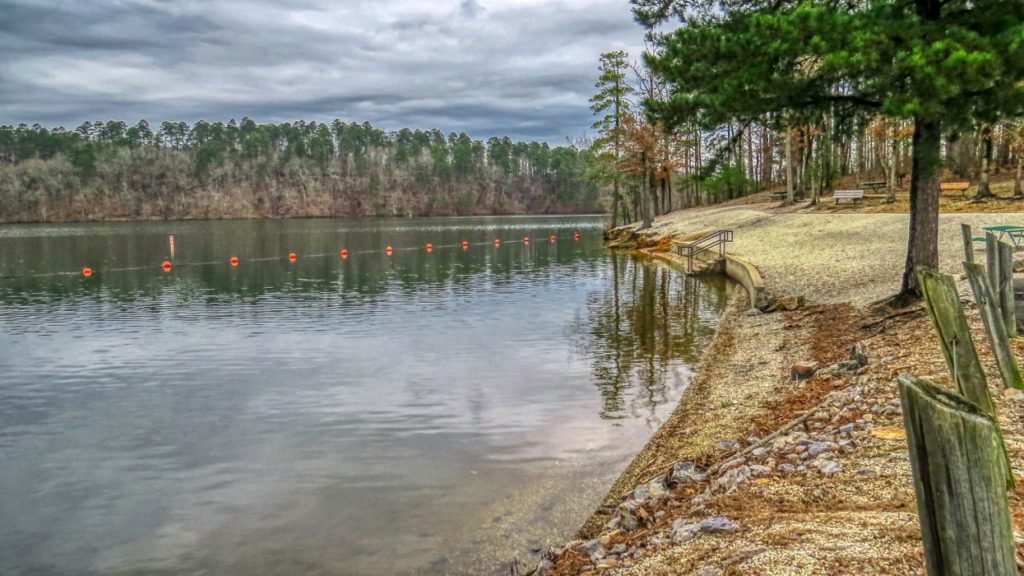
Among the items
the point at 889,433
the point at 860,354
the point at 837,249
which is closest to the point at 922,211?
the point at 860,354

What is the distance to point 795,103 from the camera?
12.2m

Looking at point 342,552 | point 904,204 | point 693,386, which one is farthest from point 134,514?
point 904,204

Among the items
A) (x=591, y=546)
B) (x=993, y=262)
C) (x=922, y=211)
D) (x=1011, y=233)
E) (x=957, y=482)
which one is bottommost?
(x=591, y=546)

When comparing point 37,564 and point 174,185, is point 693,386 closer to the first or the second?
point 37,564

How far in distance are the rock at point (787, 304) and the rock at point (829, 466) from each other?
1147 centimetres

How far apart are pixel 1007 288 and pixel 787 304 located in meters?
8.17

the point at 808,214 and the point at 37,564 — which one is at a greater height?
the point at 808,214

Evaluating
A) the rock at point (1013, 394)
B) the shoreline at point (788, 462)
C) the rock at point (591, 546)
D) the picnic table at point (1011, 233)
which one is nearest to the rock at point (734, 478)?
the shoreline at point (788, 462)

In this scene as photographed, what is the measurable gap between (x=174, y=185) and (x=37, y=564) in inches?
5755

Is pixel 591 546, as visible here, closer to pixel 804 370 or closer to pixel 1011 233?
pixel 804 370

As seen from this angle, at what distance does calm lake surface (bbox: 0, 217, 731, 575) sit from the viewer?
7305 mm

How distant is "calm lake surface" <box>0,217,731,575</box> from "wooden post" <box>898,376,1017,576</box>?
4.89 m

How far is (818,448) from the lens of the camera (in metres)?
6.58

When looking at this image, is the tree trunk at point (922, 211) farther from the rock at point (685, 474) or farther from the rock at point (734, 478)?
the rock at point (734, 478)
